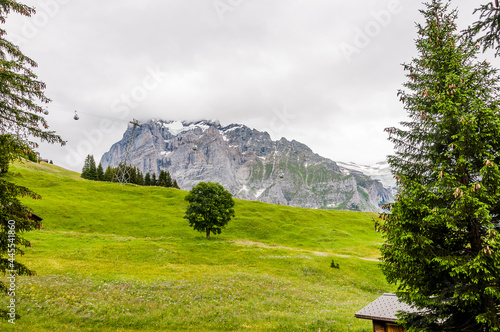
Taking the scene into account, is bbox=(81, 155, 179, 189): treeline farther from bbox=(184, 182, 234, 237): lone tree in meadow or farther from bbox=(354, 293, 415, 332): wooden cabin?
bbox=(354, 293, 415, 332): wooden cabin

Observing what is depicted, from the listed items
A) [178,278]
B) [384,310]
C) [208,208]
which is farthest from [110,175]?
[384,310]

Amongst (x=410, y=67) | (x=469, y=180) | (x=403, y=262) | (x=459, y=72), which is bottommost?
(x=403, y=262)

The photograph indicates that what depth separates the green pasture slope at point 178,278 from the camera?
65.0 ft

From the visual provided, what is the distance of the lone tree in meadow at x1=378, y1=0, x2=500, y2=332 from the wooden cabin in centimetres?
215

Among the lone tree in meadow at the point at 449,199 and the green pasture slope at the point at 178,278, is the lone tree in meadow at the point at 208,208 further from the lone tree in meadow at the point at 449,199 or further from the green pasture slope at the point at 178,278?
the lone tree in meadow at the point at 449,199

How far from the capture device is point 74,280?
2517 centimetres

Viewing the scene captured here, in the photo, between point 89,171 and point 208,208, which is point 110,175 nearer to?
point 89,171

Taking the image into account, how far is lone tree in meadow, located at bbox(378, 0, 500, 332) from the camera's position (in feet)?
33.6

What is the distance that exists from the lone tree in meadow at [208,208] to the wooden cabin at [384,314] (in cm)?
4400

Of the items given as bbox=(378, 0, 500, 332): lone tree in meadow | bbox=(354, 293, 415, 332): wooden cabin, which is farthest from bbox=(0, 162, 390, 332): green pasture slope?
bbox=(378, 0, 500, 332): lone tree in meadow

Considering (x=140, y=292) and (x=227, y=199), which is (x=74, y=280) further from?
(x=227, y=199)

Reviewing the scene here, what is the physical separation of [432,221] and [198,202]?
52030 millimetres

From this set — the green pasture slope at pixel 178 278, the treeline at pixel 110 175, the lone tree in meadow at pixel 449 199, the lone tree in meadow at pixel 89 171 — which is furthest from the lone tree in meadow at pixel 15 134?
the lone tree in meadow at pixel 89 171

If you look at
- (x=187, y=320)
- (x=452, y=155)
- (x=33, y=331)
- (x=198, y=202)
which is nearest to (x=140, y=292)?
(x=187, y=320)
